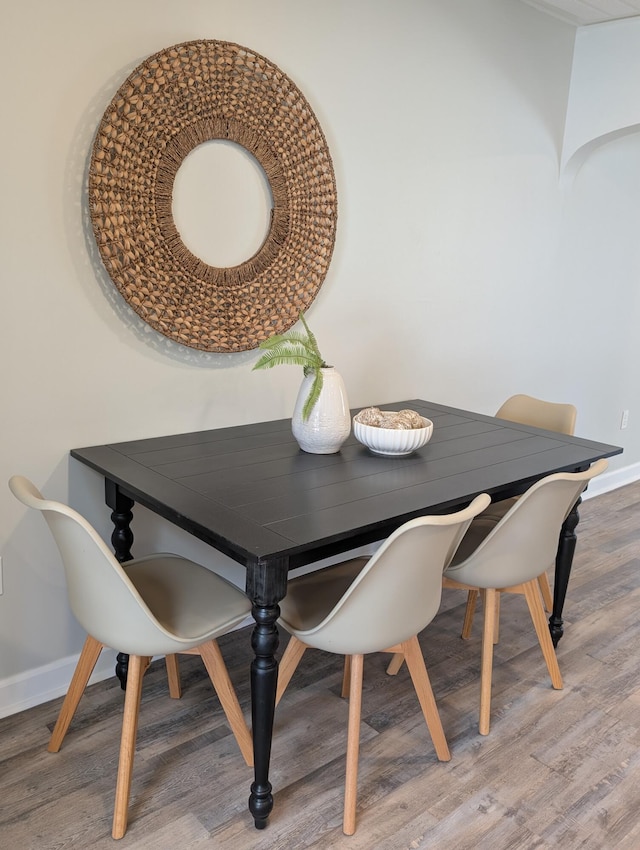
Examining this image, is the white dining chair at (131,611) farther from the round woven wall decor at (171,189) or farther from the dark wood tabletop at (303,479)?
the round woven wall decor at (171,189)

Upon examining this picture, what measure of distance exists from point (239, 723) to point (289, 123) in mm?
1761

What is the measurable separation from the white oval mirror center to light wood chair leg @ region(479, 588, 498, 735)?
4.19ft

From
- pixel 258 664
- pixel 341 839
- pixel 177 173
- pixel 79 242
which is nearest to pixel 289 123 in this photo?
pixel 177 173

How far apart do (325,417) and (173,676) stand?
34.7 inches

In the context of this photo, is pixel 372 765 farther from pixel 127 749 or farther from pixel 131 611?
pixel 131 611

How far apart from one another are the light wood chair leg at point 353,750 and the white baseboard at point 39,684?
895 millimetres

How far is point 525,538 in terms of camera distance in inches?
79.4

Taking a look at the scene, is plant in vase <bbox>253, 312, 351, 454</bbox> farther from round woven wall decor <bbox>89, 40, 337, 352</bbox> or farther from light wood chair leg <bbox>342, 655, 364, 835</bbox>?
light wood chair leg <bbox>342, 655, 364, 835</bbox>

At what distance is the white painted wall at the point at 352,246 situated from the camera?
191cm

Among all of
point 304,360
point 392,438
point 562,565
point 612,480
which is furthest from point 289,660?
point 612,480

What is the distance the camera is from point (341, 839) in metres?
1.69

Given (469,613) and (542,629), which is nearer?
(542,629)

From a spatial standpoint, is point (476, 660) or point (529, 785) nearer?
point (529, 785)

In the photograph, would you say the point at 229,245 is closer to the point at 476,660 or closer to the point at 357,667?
the point at 357,667
